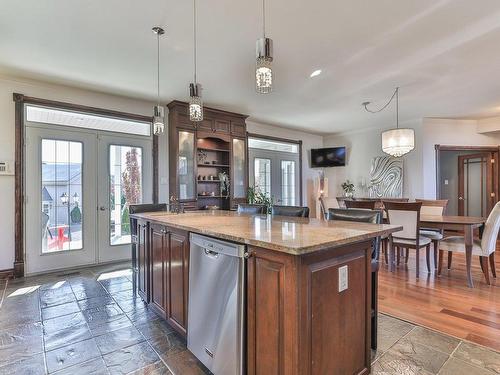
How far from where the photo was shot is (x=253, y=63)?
341 centimetres

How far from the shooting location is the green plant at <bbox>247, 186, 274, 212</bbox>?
19.6 feet

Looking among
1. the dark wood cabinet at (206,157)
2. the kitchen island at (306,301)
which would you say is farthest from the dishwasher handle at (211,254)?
the dark wood cabinet at (206,157)

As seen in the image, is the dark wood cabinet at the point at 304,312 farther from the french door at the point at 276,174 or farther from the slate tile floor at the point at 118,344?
the french door at the point at 276,174

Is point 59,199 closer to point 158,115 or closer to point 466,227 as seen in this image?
point 158,115

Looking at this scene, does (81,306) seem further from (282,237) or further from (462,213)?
(462,213)

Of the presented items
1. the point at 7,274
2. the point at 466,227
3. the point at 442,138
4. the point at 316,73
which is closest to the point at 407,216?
the point at 466,227

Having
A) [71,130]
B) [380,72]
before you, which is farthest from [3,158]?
[380,72]

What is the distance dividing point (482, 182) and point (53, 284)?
889 centimetres

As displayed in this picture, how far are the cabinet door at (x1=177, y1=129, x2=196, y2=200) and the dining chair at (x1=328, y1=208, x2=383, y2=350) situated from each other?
3059 mm

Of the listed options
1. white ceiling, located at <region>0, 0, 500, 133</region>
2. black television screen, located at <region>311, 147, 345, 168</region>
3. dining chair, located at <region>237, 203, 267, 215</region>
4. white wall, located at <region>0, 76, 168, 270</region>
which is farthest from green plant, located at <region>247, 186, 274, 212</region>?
white wall, located at <region>0, 76, 168, 270</region>

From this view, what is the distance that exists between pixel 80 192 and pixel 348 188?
6.08m

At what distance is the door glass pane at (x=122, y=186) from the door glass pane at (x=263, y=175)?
2694mm

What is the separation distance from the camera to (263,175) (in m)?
6.65

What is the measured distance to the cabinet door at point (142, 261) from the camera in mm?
2730
